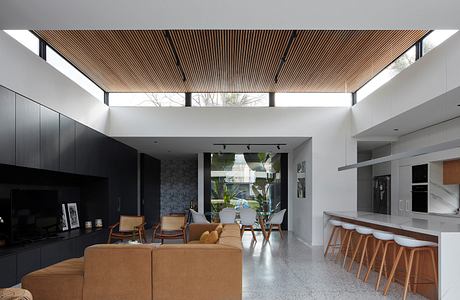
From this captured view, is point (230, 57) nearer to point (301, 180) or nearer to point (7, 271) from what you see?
point (7, 271)

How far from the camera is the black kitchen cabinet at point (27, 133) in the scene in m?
5.49

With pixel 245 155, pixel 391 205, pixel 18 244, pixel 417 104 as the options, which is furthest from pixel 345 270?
pixel 245 155

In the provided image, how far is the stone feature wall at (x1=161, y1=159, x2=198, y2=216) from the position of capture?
16125mm

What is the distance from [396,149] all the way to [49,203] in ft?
24.4

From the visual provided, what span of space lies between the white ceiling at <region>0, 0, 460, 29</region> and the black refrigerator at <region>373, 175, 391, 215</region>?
638 cm

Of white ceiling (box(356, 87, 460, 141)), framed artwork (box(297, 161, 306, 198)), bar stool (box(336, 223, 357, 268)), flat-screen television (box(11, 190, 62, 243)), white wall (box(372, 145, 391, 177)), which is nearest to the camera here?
white ceiling (box(356, 87, 460, 141))

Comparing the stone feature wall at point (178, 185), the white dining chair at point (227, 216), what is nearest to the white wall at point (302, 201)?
the white dining chair at point (227, 216)

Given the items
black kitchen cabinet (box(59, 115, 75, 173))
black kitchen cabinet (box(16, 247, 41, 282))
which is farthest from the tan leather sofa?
black kitchen cabinet (box(59, 115, 75, 173))

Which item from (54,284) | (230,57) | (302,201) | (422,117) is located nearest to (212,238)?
(54,284)

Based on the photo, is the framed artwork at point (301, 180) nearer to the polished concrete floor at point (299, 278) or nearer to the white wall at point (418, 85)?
the polished concrete floor at point (299, 278)

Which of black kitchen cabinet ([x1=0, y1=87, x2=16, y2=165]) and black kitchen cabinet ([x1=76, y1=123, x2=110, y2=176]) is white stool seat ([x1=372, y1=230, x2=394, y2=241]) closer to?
black kitchen cabinet ([x1=0, y1=87, x2=16, y2=165])

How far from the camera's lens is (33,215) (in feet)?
23.0

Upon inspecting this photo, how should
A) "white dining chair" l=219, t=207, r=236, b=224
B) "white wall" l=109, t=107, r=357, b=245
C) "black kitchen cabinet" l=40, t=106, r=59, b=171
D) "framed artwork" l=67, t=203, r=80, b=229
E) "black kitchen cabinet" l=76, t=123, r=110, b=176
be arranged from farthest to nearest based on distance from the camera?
"white dining chair" l=219, t=207, r=236, b=224
"white wall" l=109, t=107, r=357, b=245
"framed artwork" l=67, t=203, r=80, b=229
"black kitchen cabinet" l=76, t=123, r=110, b=176
"black kitchen cabinet" l=40, t=106, r=59, b=171

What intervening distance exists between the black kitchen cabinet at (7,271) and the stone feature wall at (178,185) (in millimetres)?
10701
